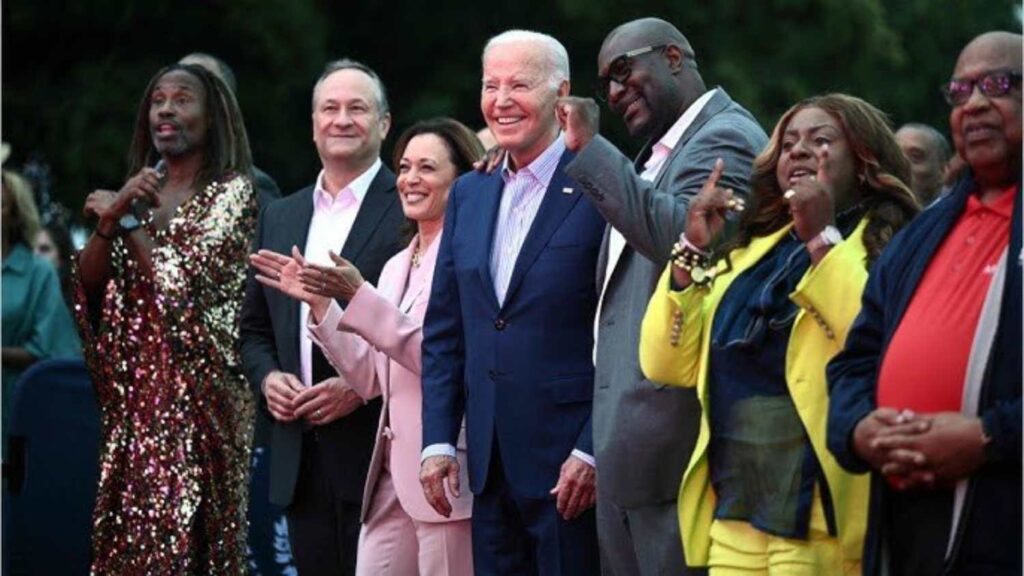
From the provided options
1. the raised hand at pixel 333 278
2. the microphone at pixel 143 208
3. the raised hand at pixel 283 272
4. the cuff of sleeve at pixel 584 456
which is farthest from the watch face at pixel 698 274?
the microphone at pixel 143 208

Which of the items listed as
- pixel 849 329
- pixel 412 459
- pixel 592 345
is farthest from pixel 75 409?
pixel 849 329

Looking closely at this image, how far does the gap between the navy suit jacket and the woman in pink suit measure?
383 millimetres

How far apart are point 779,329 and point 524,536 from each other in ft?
5.45

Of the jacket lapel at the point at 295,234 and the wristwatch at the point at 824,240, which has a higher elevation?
the jacket lapel at the point at 295,234

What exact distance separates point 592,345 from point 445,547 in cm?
100

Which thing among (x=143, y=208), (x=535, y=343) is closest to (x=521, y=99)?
(x=535, y=343)

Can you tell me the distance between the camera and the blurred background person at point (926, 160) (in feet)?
34.9

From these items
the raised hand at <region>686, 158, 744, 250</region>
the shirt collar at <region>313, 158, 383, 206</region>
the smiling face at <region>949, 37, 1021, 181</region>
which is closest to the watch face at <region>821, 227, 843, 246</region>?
the raised hand at <region>686, 158, 744, 250</region>

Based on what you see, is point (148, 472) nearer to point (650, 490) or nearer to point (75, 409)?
point (75, 409)

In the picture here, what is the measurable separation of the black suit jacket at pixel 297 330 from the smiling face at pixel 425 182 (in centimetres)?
34

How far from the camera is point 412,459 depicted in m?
9.03

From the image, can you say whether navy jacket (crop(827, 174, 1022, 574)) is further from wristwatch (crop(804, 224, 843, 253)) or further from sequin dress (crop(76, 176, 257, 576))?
sequin dress (crop(76, 176, 257, 576))

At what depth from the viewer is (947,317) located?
627cm

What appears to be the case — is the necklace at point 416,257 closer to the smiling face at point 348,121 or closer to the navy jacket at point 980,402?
→ the smiling face at point 348,121
